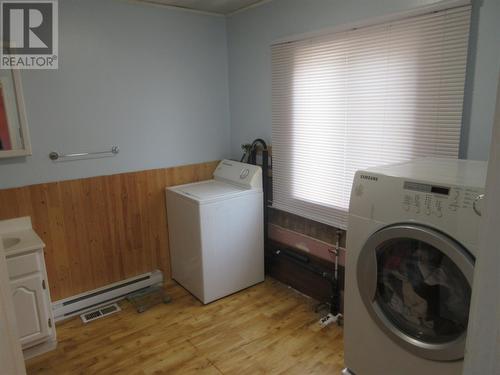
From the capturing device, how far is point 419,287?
1.52 metres

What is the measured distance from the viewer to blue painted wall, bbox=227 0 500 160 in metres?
1.76

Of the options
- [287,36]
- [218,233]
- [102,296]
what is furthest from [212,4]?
[102,296]

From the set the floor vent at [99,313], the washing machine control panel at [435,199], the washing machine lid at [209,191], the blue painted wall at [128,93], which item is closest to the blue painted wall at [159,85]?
the blue painted wall at [128,93]

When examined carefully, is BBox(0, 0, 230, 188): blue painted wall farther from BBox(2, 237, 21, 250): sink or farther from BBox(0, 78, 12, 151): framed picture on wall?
BBox(2, 237, 21, 250): sink

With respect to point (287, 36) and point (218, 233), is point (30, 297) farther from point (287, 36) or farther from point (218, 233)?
point (287, 36)

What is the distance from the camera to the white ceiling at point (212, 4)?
2.85 meters

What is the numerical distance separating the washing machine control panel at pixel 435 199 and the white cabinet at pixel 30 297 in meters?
2.12

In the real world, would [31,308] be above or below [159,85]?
below

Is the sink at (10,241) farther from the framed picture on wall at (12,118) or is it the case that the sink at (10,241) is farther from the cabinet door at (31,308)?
the framed picture on wall at (12,118)

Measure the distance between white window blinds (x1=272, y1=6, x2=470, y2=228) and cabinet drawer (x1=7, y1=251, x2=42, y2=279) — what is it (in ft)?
5.96

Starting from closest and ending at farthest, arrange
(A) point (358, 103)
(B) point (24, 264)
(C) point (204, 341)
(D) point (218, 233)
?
1. (B) point (24, 264)
2. (A) point (358, 103)
3. (C) point (204, 341)
4. (D) point (218, 233)

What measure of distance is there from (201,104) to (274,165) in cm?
88

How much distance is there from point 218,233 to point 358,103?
4.59 feet

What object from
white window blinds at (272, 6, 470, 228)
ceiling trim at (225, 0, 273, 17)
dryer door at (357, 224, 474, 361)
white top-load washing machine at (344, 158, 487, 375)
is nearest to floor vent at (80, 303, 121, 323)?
white window blinds at (272, 6, 470, 228)
